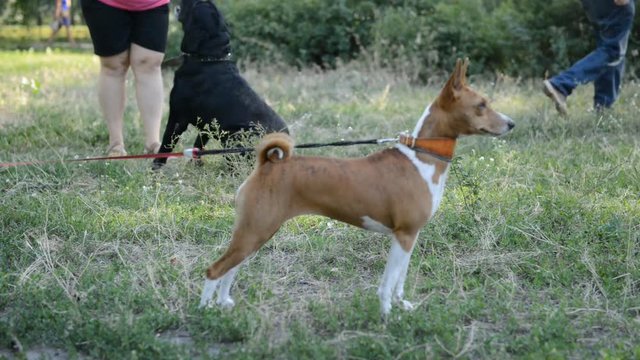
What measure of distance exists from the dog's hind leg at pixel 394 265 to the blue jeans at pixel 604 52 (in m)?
4.48

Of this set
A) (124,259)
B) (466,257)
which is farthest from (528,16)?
(124,259)

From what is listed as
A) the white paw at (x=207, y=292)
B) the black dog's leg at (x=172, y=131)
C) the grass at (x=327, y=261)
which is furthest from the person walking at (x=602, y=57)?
the white paw at (x=207, y=292)

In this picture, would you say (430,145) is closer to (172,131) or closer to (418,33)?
(172,131)

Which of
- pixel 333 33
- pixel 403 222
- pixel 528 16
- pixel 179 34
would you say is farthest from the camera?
pixel 179 34

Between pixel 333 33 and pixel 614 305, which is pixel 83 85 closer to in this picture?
pixel 333 33

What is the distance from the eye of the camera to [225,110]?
20.2 feet

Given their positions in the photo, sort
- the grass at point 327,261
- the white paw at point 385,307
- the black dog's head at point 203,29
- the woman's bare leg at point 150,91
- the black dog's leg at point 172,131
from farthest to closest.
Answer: the woman's bare leg at point 150,91
the black dog's leg at point 172,131
the black dog's head at point 203,29
the white paw at point 385,307
the grass at point 327,261

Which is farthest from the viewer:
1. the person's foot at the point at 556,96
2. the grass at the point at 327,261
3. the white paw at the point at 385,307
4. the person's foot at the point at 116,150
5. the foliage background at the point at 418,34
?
the foliage background at the point at 418,34

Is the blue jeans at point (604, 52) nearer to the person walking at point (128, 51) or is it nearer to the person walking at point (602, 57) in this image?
the person walking at point (602, 57)

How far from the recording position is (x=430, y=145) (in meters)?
3.87

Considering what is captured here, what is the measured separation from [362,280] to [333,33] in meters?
8.48

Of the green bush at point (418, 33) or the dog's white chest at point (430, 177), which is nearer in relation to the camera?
the dog's white chest at point (430, 177)

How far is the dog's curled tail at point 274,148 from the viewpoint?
12.1ft

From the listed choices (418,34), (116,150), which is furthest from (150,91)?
(418,34)
